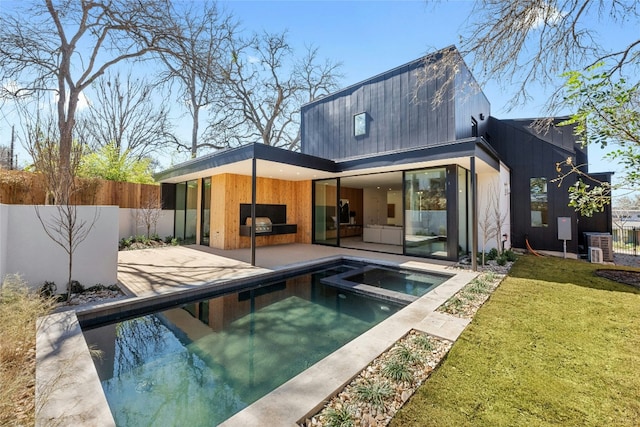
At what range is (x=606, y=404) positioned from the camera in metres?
2.02

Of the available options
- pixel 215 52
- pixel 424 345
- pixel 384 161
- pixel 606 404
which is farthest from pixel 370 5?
pixel 606 404

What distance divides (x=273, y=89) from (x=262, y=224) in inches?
449

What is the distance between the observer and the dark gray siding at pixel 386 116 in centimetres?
736

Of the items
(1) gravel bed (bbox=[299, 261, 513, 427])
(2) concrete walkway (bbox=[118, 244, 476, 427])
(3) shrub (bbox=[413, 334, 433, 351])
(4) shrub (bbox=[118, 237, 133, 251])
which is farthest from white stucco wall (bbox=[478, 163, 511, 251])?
(4) shrub (bbox=[118, 237, 133, 251])

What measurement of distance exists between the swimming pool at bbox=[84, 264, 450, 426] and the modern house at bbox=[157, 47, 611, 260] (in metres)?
2.41

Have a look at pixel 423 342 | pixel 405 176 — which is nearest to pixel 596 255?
pixel 405 176

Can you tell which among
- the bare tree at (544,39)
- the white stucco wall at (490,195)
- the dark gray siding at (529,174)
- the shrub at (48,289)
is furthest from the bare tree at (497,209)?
the shrub at (48,289)

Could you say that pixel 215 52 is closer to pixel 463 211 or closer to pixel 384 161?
pixel 384 161

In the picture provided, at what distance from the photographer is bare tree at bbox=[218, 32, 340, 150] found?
54.4 feet

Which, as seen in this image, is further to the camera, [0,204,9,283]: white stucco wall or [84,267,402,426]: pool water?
[0,204,9,283]: white stucco wall

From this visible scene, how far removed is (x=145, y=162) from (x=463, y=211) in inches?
592

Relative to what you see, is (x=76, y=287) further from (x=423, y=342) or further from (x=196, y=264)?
(x=423, y=342)

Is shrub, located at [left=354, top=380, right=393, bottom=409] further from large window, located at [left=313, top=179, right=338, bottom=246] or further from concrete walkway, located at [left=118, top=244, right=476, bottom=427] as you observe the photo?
large window, located at [left=313, top=179, right=338, bottom=246]

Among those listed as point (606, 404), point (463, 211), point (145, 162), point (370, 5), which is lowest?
point (606, 404)
